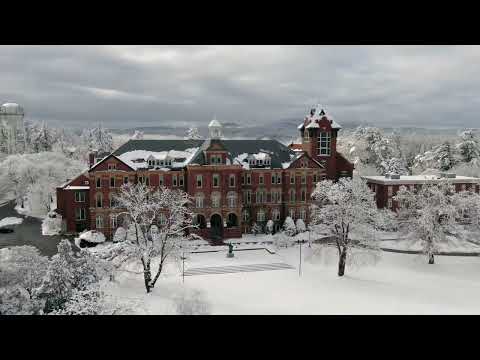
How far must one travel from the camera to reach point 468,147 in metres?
70.2

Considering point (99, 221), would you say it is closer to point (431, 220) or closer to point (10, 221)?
point (10, 221)

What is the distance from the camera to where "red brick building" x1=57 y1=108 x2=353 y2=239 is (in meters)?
44.7

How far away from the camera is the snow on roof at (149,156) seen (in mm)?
46094

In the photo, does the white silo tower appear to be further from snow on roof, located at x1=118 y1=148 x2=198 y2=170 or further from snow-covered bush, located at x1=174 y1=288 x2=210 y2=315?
snow-covered bush, located at x1=174 y1=288 x2=210 y2=315

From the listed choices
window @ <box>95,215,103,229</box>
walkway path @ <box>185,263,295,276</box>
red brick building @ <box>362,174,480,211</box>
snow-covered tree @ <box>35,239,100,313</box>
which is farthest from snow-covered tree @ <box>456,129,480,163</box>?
snow-covered tree @ <box>35,239,100,313</box>

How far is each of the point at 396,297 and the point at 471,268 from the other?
13343 millimetres

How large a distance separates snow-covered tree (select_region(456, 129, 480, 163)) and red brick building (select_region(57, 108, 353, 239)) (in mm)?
35754

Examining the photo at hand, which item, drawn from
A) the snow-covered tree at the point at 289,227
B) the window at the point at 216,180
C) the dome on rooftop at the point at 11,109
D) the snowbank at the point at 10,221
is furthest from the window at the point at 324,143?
the dome on rooftop at the point at 11,109

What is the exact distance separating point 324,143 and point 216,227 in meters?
20.1

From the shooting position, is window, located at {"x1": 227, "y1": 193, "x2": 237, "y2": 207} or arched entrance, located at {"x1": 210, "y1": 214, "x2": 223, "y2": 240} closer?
arched entrance, located at {"x1": 210, "y1": 214, "x2": 223, "y2": 240}

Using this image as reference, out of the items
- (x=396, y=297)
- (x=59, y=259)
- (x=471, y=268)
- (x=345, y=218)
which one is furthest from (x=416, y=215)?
(x=59, y=259)

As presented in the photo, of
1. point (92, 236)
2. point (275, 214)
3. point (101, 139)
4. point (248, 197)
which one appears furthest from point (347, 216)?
point (101, 139)

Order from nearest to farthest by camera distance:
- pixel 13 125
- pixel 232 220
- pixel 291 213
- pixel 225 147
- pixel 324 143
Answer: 1. pixel 225 147
2. pixel 232 220
3. pixel 291 213
4. pixel 324 143
5. pixel 13 125

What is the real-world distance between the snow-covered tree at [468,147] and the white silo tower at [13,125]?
7724 centimetres
